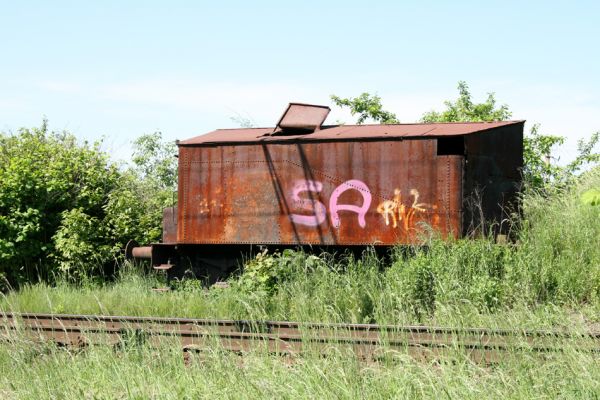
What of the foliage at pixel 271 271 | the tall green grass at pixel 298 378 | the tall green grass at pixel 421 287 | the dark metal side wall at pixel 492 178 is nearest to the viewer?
the tall green grass at pixel 298 378

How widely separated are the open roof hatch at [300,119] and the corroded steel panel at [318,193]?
54 centimetres

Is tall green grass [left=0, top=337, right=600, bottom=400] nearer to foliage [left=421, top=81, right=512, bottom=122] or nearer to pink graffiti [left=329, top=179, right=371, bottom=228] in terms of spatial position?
pink graffiti [left=329, top=179, right=371, bottom=228]

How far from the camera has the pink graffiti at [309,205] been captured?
13.3 meters

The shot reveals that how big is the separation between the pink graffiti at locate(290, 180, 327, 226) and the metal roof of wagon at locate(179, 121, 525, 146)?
803mm

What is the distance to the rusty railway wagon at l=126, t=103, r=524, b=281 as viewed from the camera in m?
12.6

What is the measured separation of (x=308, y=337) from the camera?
7285mm

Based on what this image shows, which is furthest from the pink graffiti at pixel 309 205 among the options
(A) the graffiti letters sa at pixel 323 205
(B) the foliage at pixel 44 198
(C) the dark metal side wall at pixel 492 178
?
(B) the foliage at pixel 44 198

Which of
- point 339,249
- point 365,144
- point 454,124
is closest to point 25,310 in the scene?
point 339,249

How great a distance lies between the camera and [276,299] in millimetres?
10859

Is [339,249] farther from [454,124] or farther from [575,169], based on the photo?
[575,169]

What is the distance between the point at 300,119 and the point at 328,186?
5.37 ft

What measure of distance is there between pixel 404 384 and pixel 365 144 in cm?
789

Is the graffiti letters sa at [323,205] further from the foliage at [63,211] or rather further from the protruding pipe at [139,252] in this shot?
the foliage at [63,211]

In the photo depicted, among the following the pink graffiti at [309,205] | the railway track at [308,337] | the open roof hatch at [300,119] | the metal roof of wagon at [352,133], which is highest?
the open roof hatch at [300,119]
